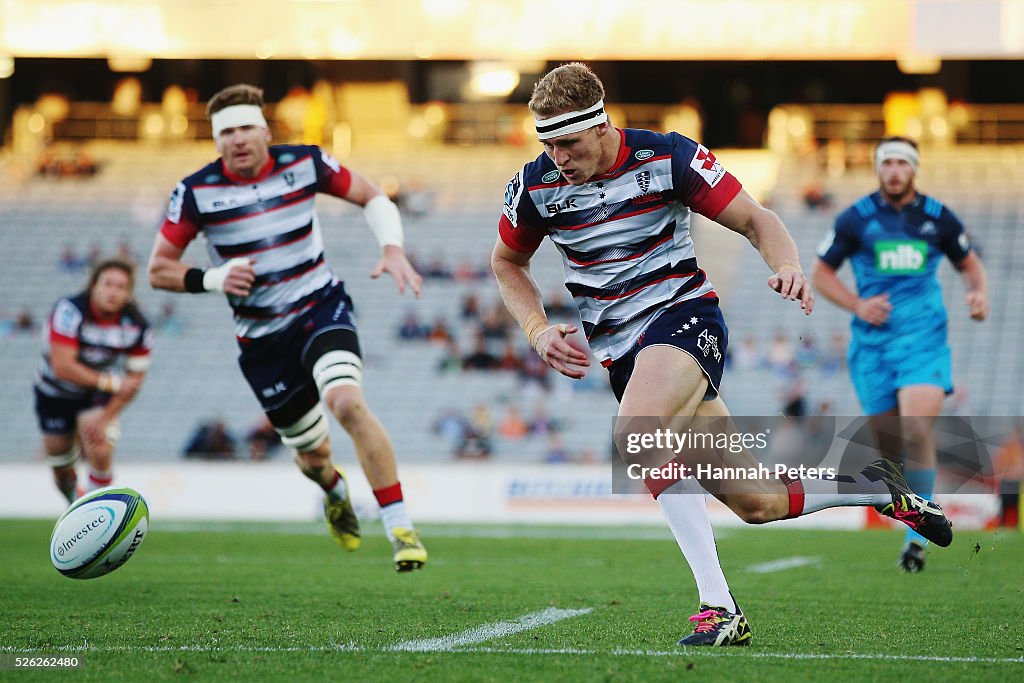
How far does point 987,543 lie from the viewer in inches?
463

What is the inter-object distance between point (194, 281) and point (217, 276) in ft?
0.73

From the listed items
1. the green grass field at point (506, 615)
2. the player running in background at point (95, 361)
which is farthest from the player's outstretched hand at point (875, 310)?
the player running in background at point (95, 361)

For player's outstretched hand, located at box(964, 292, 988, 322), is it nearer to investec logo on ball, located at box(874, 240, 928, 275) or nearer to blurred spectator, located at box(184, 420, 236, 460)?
investec logo on ball, located at box(874, 240, 928, 275)

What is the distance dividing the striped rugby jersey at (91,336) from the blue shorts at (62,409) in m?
0.15

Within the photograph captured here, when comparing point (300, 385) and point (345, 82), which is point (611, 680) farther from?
point (345, 82)

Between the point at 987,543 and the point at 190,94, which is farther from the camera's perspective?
the point at 190,94

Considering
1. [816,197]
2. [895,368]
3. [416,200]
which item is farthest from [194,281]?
[816,197]

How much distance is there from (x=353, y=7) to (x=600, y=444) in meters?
10.2

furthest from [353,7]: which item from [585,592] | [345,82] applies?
[585,592]

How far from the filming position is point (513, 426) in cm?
2123

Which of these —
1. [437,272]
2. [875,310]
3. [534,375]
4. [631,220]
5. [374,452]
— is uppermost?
[631,220]

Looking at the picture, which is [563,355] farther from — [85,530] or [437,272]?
[437,272]

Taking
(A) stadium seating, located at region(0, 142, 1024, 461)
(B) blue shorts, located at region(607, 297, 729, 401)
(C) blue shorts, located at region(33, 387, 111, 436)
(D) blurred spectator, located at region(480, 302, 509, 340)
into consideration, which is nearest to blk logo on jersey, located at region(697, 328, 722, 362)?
(B) blue shorts, located at region(607, 297, 729, 401)

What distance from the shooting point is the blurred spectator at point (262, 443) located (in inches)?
810
